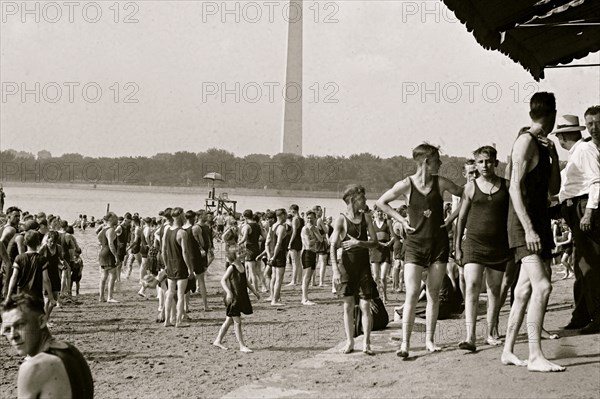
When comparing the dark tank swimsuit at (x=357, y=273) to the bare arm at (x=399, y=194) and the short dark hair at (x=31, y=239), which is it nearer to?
the bare arm at (x=399, y=194)

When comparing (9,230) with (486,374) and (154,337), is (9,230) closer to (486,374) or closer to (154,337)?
(154,337)

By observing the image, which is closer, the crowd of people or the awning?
the crowd of people

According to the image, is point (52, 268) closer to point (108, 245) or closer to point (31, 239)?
point (31, 239)

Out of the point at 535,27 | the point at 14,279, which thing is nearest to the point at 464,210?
the point at 535,27

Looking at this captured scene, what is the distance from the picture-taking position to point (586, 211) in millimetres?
5957

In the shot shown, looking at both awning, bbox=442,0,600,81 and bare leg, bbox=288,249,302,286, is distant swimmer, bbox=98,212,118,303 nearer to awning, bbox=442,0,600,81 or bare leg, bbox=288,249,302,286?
bare leg, bbox=288,249,302,286

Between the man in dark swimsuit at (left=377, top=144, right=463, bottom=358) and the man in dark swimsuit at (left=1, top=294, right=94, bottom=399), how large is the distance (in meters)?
3.66

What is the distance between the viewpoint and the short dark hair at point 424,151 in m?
6.52

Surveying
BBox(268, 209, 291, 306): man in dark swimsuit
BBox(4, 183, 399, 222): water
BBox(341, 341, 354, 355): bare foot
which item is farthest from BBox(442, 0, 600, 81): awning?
BBox(4, 183, 399, 222): water

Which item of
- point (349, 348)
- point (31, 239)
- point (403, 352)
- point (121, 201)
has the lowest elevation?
point (121, 201)

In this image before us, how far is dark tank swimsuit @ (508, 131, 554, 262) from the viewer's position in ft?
17.7

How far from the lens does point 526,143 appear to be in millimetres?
5371

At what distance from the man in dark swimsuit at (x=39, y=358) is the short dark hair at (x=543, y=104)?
3.74 metres

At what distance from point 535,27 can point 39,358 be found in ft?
20.8
